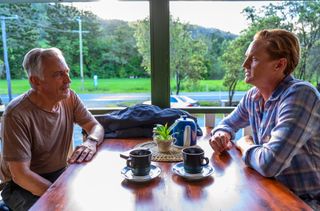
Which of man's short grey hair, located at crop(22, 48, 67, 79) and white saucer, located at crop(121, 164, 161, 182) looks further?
man's short grey hair, located at crop(22, 48, 67, 79)

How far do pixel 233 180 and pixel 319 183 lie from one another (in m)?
0.42

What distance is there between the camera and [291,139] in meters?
1.23

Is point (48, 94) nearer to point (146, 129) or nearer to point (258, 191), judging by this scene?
point (146, 129)

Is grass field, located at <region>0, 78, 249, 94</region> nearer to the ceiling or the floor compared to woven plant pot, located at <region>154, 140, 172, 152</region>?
nearer to the ceiling

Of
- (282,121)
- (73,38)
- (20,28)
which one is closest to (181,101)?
(73,38)

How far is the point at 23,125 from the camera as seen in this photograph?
5.30 ft

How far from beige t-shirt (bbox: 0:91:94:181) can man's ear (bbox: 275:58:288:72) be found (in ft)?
3.85

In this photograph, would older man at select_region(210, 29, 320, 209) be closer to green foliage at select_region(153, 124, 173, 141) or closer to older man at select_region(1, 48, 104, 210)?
green foliage at select_region(153, 124, 173, 141)

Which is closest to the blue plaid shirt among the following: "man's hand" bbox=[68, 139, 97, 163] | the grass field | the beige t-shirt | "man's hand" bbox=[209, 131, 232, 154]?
"man's hand" bbox=[209, 131, 232, 154]

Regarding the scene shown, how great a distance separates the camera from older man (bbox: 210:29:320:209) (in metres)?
1.24

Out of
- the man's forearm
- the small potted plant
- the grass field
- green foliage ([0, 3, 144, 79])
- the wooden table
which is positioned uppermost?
green foliage ([0, 3, 144, 79])

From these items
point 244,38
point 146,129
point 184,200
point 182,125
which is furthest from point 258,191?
point 244,38

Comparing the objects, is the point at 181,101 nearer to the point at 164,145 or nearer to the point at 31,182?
the point at 164,145

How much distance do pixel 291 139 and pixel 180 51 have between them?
4.51ft
